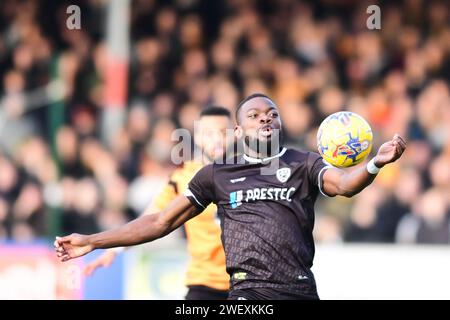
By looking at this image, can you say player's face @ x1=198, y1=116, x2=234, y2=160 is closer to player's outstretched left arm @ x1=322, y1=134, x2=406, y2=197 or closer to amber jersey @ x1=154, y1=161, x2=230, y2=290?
amber jersey @ x1=154, y1=161, x2=230, y2=290

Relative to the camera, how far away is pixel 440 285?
37.9ft

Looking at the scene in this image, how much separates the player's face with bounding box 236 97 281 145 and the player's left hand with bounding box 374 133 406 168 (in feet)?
3.04

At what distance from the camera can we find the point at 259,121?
6.82m

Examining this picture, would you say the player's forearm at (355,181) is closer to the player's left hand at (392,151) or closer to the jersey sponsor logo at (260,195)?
the player's left hand at (392,151)

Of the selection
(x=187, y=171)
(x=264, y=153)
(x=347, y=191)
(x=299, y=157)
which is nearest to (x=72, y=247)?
(x=264, y=153)

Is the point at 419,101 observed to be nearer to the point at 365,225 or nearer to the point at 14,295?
the point at 365,225

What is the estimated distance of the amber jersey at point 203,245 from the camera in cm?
859

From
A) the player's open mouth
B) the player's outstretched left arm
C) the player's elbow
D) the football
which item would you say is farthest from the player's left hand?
the player's open mouth

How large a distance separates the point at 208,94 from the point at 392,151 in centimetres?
924

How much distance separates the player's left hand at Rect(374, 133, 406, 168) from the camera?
237 inches

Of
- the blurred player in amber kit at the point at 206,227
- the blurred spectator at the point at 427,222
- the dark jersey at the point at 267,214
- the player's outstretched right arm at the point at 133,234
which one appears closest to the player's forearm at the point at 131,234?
the player's outstretched right arm at the point at 133,234

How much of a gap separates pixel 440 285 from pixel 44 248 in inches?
186

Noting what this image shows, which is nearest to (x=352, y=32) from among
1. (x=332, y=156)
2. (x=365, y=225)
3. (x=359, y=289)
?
(x=365, y=225)

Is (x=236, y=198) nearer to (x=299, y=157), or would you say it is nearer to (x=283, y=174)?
(x=283, y=174)
